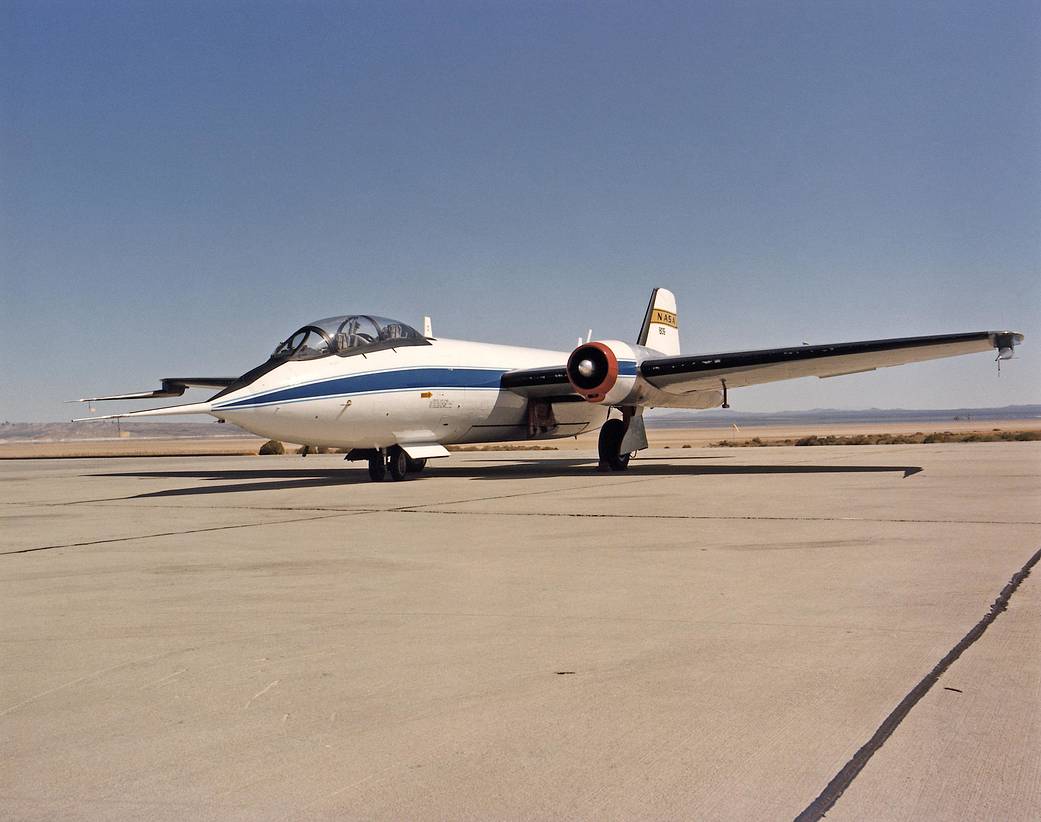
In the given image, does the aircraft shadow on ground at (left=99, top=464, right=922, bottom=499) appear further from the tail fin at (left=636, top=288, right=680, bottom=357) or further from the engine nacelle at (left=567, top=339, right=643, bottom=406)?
the tail fin at (left=636, top=288, right=680, bottom=357)

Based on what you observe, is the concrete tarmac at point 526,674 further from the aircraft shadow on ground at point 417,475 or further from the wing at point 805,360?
the wing at point 805,360

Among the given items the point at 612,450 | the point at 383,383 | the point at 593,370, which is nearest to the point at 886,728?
the point at 383,383

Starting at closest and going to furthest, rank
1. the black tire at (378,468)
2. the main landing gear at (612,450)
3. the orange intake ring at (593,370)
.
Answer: the black tire at (378,468) → the orange intake ring at (593,370) → the main landing gear at (612,450)

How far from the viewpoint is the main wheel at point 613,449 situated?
21.3 m

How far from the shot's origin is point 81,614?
573 cm

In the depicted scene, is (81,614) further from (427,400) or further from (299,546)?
(427,400)

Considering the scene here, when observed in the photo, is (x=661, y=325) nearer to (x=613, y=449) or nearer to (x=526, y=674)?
(x=613, y=449)

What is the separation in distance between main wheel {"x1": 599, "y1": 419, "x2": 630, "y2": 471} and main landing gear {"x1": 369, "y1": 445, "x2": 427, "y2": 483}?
4.83 meters

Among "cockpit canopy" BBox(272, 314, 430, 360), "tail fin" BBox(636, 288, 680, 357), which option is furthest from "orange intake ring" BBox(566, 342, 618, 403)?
"tail fin" BBox(636, 288, 680, 357)

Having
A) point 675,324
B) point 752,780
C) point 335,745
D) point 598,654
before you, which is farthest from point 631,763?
point 675,324

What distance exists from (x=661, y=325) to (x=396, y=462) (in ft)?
38.4

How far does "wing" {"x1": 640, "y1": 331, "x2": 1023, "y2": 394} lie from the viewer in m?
17.3

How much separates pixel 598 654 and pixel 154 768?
214cm

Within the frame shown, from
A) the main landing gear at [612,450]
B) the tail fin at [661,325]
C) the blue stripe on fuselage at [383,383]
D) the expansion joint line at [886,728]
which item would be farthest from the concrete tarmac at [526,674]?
the tail fin at [661,325]
